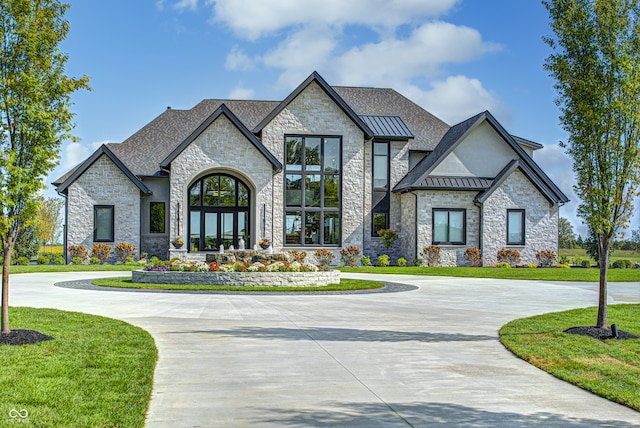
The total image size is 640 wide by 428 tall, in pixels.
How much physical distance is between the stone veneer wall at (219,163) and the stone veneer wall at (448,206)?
8.11m

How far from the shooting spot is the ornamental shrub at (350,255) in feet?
114

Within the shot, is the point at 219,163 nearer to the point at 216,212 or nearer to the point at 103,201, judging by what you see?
the point at 216,212

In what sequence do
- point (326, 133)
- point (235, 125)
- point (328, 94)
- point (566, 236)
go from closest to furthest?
1. point (235, 125)
2. point (328, 94)
3. point (326, 133)
4. point (566, 236)

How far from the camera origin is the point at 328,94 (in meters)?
35.1

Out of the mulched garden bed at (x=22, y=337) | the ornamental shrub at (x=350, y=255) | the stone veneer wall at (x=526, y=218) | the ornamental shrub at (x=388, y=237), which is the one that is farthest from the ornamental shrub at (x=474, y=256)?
the mulched garden bed at (x=22, y=337)

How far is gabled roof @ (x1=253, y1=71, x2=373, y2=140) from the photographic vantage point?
113ft

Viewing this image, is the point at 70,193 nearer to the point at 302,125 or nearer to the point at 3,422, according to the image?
the point at 302,125

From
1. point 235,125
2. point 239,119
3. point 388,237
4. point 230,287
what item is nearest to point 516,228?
point 388,237

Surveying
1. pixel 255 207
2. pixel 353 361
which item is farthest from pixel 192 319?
pixel 255 207

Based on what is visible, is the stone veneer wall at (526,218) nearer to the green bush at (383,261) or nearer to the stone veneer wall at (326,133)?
the green bush at (383,261)

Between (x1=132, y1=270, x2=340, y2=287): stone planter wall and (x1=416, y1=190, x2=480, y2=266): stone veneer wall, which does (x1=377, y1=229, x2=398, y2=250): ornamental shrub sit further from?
(x1=132, y1=270, x2=340, y2=287): stone planter wall

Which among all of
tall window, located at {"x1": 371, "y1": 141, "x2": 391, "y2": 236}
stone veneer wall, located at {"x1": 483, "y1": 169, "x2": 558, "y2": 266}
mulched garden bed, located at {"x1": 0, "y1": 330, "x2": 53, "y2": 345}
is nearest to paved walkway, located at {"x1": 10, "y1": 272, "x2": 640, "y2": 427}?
mulched garden bed, located at {"x1": 0, "y1": 330, "x2": 53, "y2": 345}

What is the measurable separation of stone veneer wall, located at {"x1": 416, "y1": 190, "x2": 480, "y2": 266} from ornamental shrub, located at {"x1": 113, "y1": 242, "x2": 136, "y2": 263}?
49.1 feet

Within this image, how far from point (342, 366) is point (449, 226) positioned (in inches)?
1060
